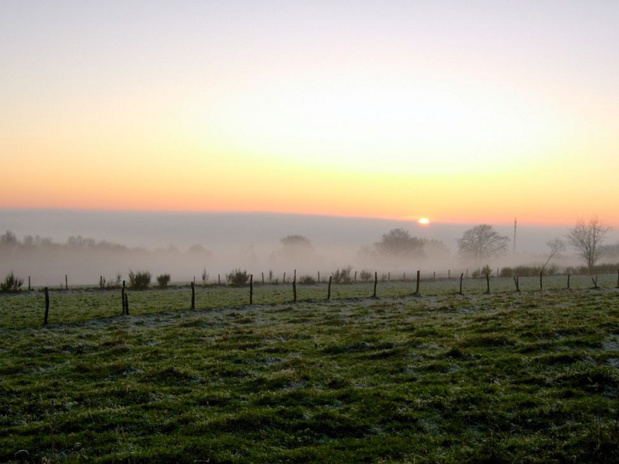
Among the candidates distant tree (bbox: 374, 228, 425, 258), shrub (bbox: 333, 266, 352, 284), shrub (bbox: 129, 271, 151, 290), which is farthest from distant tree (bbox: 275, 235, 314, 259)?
shrub (bbox: 129, 271, 151, 290)

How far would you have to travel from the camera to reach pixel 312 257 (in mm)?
183625

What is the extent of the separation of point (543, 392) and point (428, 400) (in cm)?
306

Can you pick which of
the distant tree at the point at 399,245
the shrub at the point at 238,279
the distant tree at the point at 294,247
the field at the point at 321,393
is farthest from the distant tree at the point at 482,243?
the field at the point at 321,393

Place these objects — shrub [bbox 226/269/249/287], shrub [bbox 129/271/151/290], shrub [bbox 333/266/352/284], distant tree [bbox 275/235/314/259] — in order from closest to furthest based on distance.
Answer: shrub [bbox 129/271/151/290], shrub [bbox 226/269/249/287], shrub [bbox 333/266/352/284], distant tree [bbox 275/235/314/259]

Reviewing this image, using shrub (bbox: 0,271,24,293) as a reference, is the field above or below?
above

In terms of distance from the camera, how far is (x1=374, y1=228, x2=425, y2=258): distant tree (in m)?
151

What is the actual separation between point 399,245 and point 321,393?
463 feet

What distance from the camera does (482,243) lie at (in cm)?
14350

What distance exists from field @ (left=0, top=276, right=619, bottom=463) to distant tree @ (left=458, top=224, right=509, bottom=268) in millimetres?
124116

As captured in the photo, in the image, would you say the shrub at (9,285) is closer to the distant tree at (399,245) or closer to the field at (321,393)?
the field at (321,393)

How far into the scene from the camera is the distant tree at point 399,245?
151 meters

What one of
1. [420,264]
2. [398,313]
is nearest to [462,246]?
[420,264]

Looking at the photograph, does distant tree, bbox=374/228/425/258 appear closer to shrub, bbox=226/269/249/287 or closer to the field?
shrub, bbox=226/269/249/287

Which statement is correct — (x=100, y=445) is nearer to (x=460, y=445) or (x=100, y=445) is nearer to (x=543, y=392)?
(x=460, y=445)
